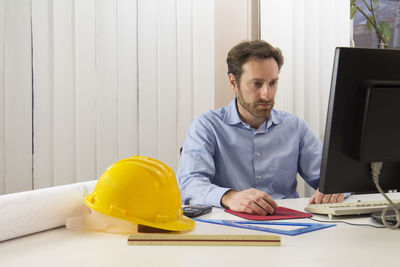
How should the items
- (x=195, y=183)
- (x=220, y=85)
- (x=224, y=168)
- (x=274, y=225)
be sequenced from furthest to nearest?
1. (x=220, y=85)
2. (x=224, y=168)
3. (x=195, y=183)
4. (x=274, y=225)

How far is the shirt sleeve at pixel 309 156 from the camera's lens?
7.07 feet

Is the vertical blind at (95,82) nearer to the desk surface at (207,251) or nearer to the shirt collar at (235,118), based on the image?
the shirt collar at (235,118)

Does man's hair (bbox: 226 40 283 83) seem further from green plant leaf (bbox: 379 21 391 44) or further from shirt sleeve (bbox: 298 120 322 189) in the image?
green plant leaf (bbox: 379 21 391 44)

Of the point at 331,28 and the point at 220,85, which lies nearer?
the point at 220,85

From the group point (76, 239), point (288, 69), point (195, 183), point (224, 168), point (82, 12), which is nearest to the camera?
point (76, 239)

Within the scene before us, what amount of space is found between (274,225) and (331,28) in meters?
2.46

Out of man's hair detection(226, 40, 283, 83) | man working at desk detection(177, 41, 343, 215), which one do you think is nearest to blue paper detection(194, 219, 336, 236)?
man working at desk detection(177, 41, 343, 215)

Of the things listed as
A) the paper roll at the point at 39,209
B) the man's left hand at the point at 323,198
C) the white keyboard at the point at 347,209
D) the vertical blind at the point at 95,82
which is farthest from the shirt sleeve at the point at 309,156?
the paper roll at the point at 39,209

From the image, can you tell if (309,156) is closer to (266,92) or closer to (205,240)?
(266,92)

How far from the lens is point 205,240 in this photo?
1094mm

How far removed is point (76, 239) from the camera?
1.15m

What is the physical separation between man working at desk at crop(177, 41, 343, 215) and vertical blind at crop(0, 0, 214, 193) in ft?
2.05

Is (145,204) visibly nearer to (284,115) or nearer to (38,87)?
(284,115)

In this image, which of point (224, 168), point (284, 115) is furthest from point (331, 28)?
point (224, 168)
